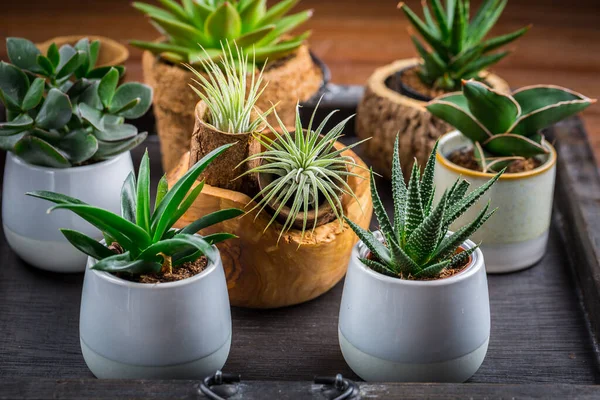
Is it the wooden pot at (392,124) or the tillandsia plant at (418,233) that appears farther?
the wooden pot at (392,124)

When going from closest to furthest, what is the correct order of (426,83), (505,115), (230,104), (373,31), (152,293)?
(152,293) → (230,104) → (505,115) → (426,83) → (373,31)

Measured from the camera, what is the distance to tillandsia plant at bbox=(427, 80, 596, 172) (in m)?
0.98

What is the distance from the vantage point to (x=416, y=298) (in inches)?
30.3

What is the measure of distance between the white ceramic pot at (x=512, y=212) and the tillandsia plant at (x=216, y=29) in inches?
11.3

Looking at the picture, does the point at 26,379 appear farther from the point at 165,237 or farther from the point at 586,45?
the point at 586,45

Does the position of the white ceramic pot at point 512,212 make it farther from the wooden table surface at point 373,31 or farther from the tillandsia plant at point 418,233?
the wooden table surface at point 373,31

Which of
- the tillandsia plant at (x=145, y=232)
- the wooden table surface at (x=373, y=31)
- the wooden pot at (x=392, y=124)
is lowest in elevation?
the wooden table surface at (x=373, y=31)

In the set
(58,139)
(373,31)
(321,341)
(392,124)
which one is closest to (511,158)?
(392,124)

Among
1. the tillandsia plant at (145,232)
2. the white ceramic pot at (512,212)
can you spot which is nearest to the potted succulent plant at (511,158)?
the white ceramic pot at (512,212)

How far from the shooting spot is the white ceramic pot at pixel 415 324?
773 mm

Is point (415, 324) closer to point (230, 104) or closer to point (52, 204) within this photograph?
point (230, 104)

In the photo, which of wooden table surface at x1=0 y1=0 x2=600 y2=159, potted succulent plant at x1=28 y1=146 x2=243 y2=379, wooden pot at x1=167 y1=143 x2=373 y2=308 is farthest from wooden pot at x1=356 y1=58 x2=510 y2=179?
wooden table surface at x1=0 y1=0 x2=600 y2=159

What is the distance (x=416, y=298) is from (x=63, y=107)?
1.43 feet

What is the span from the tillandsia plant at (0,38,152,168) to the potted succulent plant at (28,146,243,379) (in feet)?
0.59
